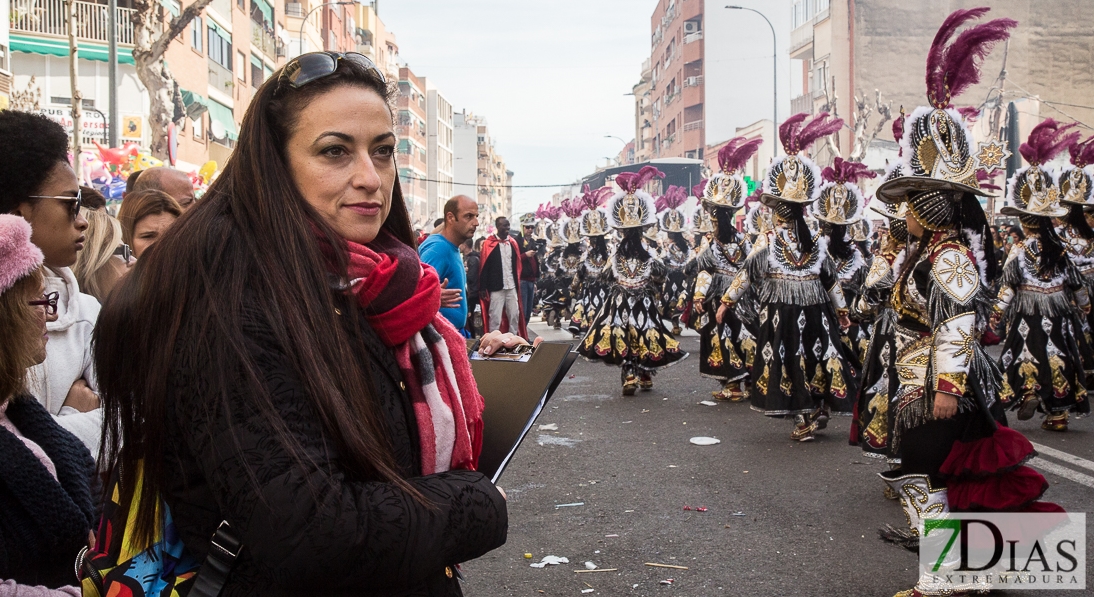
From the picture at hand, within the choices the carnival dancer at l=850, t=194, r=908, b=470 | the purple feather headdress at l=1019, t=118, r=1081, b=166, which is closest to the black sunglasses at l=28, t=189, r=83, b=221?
the carnival dancer at l=850, t=194, r=908, b=470

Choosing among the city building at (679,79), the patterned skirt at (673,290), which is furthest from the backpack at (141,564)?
the city building at (679,79)

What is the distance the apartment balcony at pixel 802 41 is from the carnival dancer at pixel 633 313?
131ft

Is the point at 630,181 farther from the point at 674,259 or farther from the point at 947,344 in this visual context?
the point at 674,259

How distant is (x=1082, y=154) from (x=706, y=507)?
6.17 m

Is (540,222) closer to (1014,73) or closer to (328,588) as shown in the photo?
(1014,73)

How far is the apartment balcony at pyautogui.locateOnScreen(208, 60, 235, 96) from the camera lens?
34.0 m

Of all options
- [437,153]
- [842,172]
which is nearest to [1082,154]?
[842,172]

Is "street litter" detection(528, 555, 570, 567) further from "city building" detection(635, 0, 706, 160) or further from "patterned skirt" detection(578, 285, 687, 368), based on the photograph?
"city building" detection(635, 0, 706, 160)

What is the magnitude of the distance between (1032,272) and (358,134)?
342 inches

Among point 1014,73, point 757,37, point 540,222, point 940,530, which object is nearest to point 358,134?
point 940,530

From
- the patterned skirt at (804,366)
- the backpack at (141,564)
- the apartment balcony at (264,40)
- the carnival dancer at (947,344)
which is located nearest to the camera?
the backpack at (141,564)

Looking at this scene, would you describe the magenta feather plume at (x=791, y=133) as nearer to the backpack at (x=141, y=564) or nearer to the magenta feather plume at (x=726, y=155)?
the magenta feather plume at (x=726, y=155)

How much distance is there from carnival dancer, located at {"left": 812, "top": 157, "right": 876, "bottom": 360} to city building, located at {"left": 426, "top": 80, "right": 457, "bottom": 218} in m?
93.3

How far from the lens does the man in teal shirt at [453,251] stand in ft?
24.5
